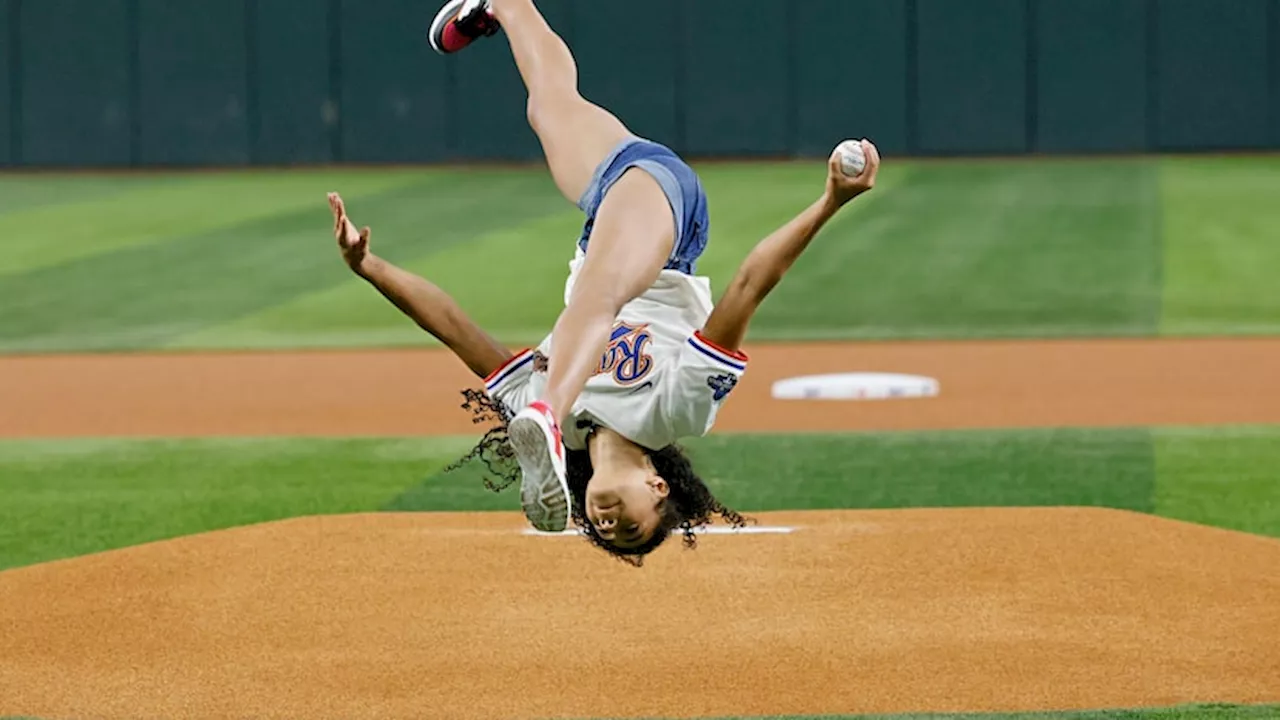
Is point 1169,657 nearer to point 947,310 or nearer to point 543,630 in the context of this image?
point 543,630

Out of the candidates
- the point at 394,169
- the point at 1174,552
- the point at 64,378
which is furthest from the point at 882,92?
the point at 1174,552

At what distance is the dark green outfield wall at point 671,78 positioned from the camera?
28.9 m

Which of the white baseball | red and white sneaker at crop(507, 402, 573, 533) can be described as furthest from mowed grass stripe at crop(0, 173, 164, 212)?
the white baseball

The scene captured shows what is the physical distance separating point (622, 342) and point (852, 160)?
1106 mm

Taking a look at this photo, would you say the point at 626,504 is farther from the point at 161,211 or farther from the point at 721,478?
the point at 161,211

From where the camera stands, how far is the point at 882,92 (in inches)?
1149

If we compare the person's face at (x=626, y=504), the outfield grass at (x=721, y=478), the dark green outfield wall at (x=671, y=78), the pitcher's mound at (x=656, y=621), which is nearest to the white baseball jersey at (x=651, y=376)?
the person's face at (x=626, y=504)

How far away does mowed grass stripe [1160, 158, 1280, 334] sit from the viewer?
56.9 ft

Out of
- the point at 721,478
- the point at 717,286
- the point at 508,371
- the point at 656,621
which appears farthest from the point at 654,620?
the point at 717,286

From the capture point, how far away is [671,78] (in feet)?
97.3

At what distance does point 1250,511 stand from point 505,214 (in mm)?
14960

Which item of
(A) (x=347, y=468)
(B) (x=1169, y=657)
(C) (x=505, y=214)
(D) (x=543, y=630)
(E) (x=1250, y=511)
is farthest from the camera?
(C) (x=505, y=214)

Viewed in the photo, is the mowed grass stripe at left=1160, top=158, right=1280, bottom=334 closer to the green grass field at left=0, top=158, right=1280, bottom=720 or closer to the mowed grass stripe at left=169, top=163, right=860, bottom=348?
the green grass field at left=0, top=158, right=1280, bottom=720

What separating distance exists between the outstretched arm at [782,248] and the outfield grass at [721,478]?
379 cm
